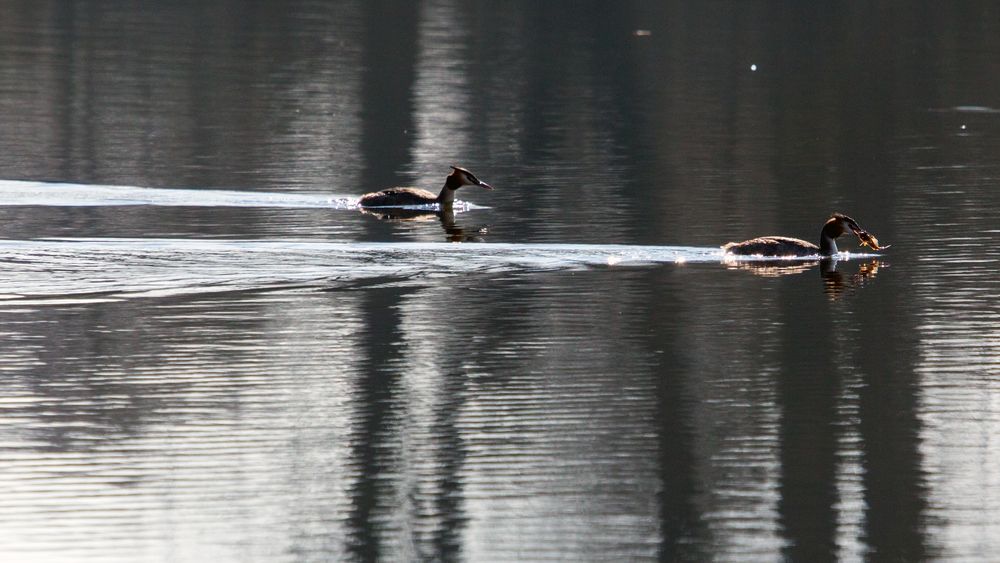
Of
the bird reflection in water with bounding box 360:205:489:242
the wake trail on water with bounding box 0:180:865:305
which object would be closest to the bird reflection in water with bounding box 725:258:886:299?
the wake trail on water with bounding box 0:180:865:305

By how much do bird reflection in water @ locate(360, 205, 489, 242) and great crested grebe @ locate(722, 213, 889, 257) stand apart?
4354 mm

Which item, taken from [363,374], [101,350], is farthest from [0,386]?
[363,374]

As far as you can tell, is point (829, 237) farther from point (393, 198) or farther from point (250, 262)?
point (393, 198)

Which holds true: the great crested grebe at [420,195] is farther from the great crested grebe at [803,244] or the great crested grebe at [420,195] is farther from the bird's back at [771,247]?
the bird's back at [771,247]

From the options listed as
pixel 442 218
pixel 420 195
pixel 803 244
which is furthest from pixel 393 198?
pixel 803 244

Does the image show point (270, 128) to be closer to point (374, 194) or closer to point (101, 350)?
point (374, 194)

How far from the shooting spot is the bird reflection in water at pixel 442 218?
97.1 ft

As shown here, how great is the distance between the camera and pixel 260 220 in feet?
99.1

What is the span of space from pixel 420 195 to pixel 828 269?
931cm

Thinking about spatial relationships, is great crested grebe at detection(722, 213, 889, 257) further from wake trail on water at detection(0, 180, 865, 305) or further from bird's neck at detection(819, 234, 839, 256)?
wake trail on water at detection(0, 180, 865, 305)

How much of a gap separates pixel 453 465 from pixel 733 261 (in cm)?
1152

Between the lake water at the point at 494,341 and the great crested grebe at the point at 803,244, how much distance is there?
0.29 m

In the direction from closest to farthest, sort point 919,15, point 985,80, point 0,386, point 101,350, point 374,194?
point 0,386 → point 101,350 → point 374,194 → point 985,80 → point 919,15

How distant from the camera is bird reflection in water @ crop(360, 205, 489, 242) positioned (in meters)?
29.6
